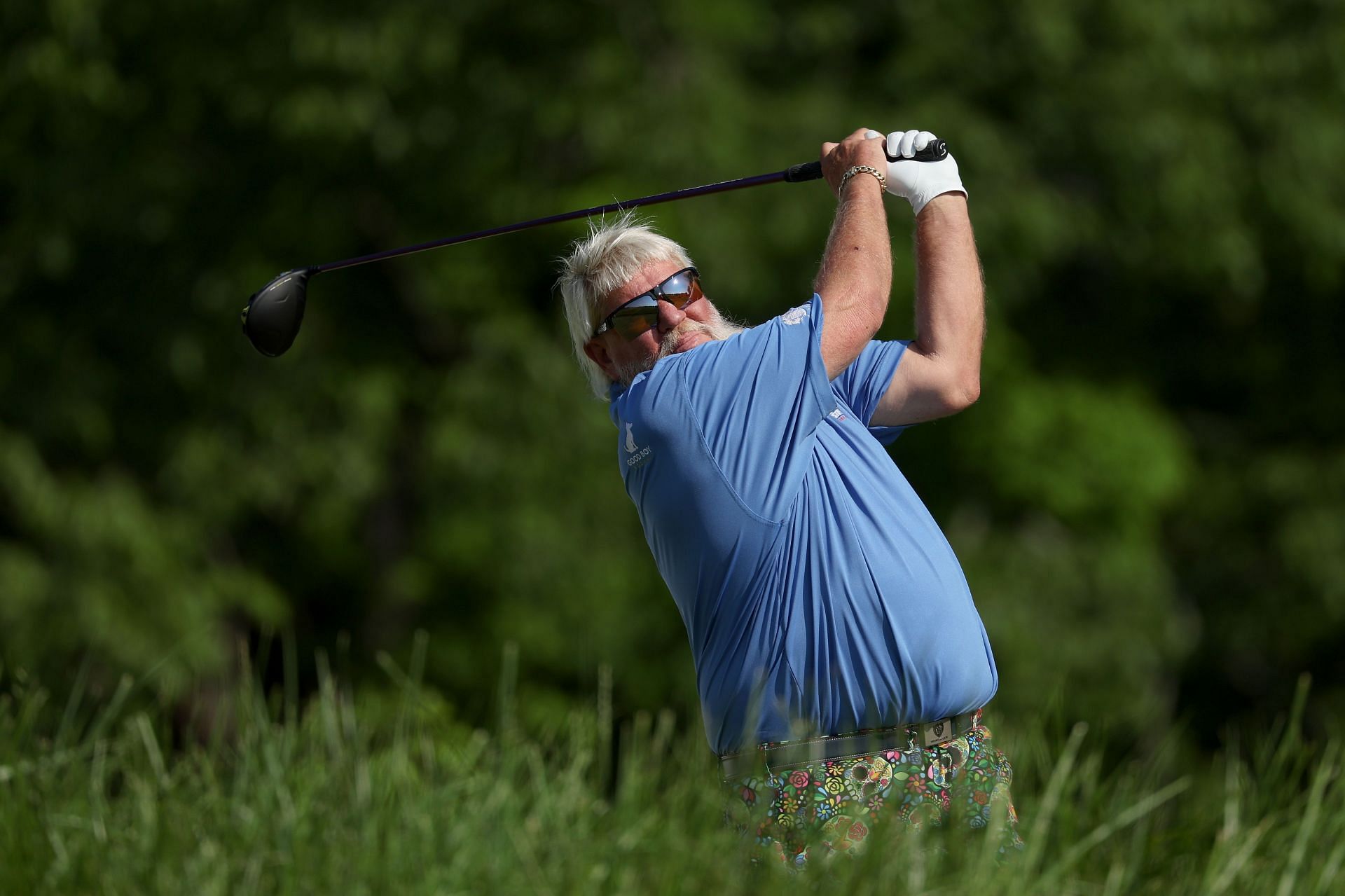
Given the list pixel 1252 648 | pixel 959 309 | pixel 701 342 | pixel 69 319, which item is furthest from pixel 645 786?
pixel 1252 648

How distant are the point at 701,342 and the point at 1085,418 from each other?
8348 mm

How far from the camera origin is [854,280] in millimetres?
2762

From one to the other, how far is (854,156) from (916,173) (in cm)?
12

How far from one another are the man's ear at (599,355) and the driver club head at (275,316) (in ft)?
3.02

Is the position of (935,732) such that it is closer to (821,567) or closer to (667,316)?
(821,567)

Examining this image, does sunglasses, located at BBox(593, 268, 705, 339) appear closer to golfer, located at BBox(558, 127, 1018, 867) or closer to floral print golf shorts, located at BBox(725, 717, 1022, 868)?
golfer, located at BBox(558, 127, 1018, 867)

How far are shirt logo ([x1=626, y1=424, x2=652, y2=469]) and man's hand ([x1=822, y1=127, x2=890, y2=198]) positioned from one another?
25.8 inches

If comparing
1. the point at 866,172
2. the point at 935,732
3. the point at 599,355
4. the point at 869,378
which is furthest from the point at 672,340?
the point at 935,732

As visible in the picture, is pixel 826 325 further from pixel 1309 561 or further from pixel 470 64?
pixel 1309 561

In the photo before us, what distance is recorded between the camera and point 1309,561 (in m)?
11.4

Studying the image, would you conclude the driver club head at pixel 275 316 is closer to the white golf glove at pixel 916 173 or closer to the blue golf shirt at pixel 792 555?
the blue golf shirt at pixel 792 555

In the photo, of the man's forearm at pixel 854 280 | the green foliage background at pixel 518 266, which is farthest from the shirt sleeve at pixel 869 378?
the green foliage background at pixel 518 266

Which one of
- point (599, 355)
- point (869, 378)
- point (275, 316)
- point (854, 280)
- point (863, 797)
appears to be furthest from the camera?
point (275, 316)

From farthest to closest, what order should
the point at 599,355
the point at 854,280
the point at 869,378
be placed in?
the point at 599,355
the point at 869,378
the point at 854,280
